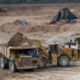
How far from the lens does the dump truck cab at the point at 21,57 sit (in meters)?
19.6

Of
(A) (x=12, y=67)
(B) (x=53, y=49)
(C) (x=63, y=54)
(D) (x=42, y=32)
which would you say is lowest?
(A) (x=12, y=67)

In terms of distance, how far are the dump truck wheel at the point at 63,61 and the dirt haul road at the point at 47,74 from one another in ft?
1.66

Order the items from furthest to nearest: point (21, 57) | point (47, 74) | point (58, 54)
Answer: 1. point (58, 54)
2. point (21, 57)
3. point (47, 74)

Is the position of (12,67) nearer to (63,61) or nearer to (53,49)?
(53,49)

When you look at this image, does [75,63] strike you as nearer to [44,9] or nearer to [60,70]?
[60,70]

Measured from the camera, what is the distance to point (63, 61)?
71.6ft

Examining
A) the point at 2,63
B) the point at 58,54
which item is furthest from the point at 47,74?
the point at 2,63

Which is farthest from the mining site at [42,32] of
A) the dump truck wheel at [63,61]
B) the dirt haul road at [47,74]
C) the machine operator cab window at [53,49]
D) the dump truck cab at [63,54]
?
the machine operator cab window at [53,49]

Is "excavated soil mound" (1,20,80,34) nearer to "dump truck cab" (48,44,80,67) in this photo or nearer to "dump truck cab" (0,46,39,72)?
"dump truck cab" (48,44,80,67)

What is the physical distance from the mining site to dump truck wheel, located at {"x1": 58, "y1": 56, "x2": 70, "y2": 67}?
1.20ft

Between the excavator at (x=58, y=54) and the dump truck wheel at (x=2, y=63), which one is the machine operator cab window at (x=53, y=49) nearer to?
the excavator at (x=58, y=54)

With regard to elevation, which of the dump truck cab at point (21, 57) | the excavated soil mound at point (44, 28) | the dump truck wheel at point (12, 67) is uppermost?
the excavated soil mound at point (44, 28)

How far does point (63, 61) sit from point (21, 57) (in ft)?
12.3

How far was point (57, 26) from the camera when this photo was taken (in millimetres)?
45719
